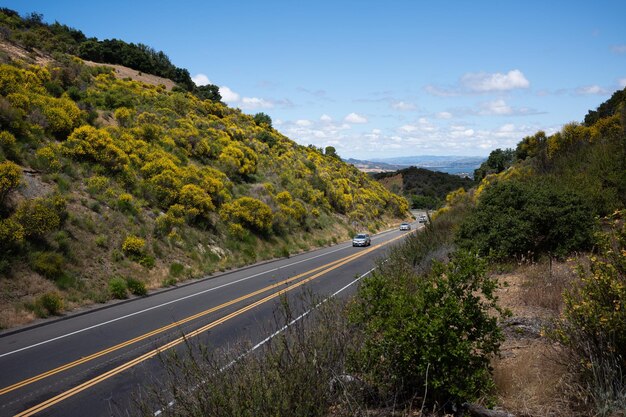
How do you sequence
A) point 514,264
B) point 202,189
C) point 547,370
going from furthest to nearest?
point 202,189
point 514,264
point 547,370

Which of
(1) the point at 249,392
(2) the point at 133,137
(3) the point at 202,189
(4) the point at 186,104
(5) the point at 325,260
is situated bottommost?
(5) the point at 325,260

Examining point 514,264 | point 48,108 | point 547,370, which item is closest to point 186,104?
point 48,108

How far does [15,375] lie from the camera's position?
8508 mm

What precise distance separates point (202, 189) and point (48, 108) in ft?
29.3

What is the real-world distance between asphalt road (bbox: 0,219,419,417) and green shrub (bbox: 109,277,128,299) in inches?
23.4

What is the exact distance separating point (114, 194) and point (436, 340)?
64.8 feet

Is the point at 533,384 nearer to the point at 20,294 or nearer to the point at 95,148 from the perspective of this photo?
the point at 20,294

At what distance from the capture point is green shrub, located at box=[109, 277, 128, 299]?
16172 mm

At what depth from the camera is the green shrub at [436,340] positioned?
15.7ft

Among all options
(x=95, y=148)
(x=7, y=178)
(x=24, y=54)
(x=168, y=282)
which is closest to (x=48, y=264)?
(x=7, y=178)

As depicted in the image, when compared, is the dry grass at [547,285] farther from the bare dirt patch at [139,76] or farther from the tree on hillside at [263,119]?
the tree on hillside at [263,119]

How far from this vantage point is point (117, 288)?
16250 millimetres

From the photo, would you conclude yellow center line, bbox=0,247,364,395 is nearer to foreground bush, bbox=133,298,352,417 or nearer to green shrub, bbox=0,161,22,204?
foreground bush, bbox=133,298,352,417

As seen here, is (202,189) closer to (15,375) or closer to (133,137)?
(133,137)
